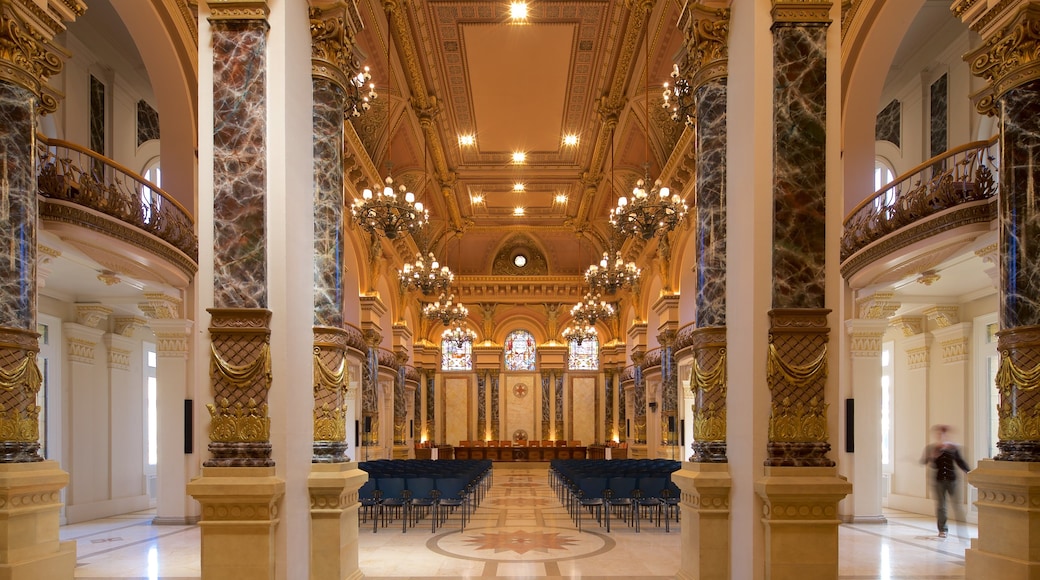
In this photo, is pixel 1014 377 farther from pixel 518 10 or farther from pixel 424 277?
pixel 424 277

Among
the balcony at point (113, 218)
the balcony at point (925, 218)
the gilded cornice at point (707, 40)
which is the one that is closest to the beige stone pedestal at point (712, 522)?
the gilded cornice at point (707, 40)

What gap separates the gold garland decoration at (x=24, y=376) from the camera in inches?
279

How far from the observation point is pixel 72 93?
13.7 metres

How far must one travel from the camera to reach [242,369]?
647 centimetres

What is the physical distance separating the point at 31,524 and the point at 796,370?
709 centimetres

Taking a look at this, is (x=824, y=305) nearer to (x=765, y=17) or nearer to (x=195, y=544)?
(x=765, y=17)

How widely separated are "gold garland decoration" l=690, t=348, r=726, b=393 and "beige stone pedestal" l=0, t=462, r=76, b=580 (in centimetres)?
639

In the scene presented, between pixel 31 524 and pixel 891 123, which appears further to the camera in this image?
pixel 891 123

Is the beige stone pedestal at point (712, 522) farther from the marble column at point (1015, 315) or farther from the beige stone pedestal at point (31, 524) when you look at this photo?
the beige stone pedestal at point (31, 524)

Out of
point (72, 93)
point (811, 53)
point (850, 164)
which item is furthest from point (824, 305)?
point (72, 93)

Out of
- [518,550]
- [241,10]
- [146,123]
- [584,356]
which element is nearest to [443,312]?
[146,123]

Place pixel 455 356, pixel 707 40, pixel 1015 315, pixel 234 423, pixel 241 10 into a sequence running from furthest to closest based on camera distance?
1. pixel 455 356
2. pixel 707 40
3. pixel 1015 315
4. pixel 241 10
5. pixel 234 423

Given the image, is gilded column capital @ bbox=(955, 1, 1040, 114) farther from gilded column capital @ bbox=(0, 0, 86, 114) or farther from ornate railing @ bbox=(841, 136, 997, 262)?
gilded column capital @ bbox=(0, 0, 86, 114)

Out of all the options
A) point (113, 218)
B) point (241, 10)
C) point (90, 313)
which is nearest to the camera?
point (241, 10)
